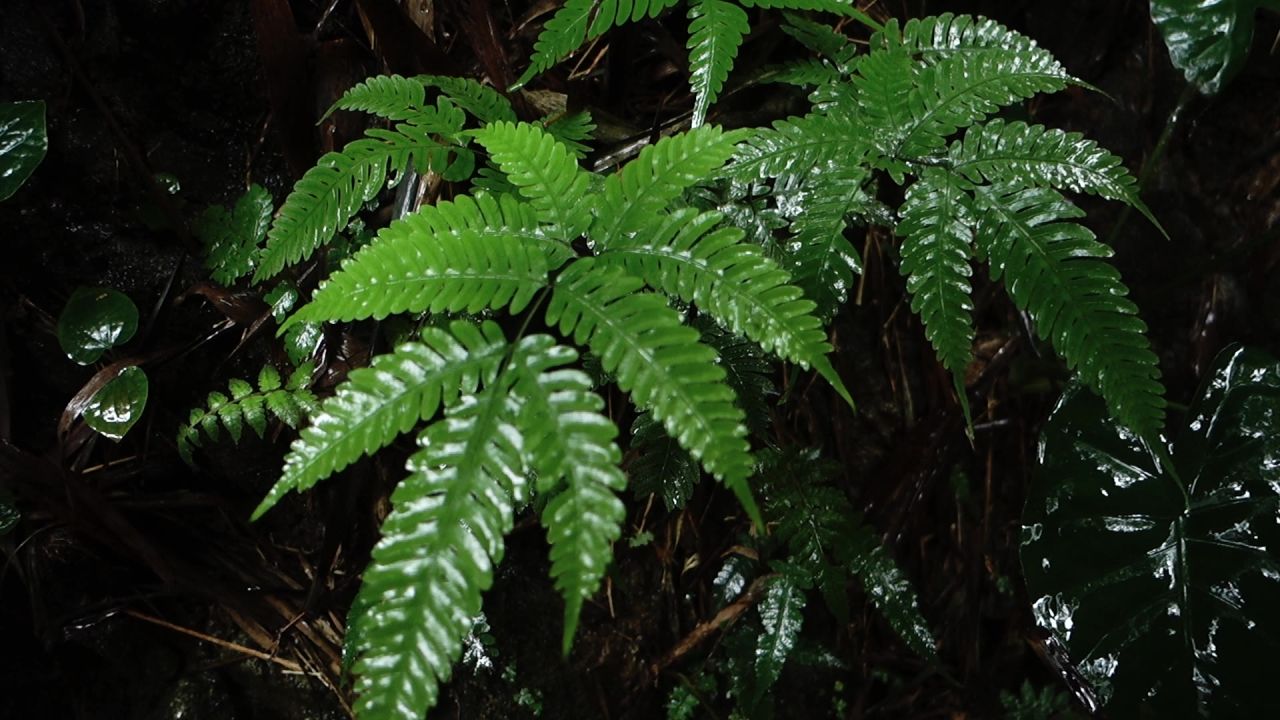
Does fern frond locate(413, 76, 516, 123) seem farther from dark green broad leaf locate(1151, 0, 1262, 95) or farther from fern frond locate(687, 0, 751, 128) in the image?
dark green broad leaf locate(1151, 0, 1262, 95)

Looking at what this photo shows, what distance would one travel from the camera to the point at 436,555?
1220 millimetres

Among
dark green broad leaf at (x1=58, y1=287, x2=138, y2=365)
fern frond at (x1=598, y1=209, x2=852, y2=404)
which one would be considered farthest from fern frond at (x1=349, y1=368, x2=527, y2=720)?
dark green broad leaf at (x1=58, y1=287, x2=138, y2=365)

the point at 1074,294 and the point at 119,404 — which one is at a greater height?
the point at 1074,294

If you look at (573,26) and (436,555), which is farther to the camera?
(573,26)

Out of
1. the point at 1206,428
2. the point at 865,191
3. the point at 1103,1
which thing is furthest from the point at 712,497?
the point at 1103,1

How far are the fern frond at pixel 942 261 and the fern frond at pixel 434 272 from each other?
73cm

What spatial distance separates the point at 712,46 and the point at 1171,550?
187 centimetres

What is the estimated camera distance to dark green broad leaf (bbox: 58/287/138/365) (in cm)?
213

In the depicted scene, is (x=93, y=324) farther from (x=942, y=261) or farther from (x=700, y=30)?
(x=942, y=261)

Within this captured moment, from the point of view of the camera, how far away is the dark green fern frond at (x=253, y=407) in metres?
2.09

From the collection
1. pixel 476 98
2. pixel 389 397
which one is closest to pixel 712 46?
pixel 476 98

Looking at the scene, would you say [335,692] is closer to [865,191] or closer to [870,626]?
[870,626]

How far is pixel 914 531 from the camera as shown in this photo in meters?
2.76

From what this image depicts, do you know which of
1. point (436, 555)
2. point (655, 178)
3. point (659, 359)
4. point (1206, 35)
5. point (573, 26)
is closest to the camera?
point (436, 555)
